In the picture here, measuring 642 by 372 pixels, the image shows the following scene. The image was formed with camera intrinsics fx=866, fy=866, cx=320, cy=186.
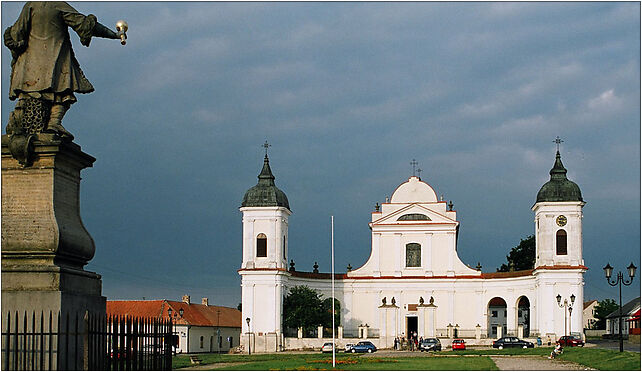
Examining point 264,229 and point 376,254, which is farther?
point 376,254

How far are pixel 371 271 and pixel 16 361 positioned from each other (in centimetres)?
5925

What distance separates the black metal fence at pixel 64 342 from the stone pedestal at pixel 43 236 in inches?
9.7

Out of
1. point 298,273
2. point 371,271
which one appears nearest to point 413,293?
point 371,271

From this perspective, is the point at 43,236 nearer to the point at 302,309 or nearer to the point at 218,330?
the point at 302,309

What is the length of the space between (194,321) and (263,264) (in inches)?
601

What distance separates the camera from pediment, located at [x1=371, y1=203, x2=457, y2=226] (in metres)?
69.1

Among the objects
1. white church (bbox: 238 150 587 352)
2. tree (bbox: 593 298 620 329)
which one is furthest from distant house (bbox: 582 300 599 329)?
white church (bbox: 238 150 587 352)

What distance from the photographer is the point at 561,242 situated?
6281 cm

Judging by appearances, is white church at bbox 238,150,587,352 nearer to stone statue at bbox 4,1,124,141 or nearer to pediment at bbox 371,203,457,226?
pediment at bbox 371,203,457,226

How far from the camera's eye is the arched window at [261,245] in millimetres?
65188

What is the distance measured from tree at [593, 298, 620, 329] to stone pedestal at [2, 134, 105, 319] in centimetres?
10391

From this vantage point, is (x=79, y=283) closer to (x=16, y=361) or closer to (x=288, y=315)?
(x=16, y=361)

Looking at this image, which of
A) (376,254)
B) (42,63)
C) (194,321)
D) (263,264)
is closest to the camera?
(42,63)

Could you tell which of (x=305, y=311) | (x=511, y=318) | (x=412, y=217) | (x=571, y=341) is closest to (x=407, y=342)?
(x=305, y=311)
